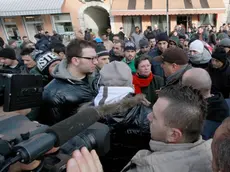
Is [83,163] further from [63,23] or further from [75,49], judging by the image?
[63,23]

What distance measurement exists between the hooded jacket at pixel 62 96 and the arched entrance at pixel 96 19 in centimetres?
1285

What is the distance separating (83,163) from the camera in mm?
621

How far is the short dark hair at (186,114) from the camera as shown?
100cm

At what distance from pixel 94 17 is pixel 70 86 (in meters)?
14.2

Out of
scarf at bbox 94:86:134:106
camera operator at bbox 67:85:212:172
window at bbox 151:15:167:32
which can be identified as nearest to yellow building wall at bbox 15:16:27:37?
window at bbox 151:15:167:32

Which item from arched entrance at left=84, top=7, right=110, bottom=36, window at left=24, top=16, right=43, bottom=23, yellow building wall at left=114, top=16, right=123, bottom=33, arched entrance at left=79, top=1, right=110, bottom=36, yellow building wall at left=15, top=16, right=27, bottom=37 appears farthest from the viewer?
yellow building wall at left=15, top=16, right=27, bottom=37

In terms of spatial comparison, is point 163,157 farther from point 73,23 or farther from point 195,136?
point 73,23

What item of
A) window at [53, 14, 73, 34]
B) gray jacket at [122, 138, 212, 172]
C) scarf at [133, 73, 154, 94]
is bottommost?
scarf at [133, 73, 154, 94]

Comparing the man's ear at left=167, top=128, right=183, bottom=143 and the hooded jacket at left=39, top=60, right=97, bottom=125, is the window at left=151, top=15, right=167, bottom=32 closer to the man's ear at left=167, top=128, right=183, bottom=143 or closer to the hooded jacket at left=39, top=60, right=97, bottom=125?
the hooded jacket at left=39, top=60, right=97, bottom=125

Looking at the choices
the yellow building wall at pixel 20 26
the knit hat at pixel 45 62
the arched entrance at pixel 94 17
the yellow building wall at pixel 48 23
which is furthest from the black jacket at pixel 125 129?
the yellow building wall at pixel 20 26

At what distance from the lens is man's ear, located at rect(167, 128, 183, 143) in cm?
100

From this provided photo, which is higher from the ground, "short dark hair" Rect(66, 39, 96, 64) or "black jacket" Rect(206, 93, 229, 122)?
"short dark hair" Rect(66, 39, 96, 64)

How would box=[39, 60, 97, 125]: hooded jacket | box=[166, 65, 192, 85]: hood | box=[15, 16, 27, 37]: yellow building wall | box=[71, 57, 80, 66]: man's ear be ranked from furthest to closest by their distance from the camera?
box=[15, 16, 27, 37]: yellow building wall
box=[166, 65, 192, 85]: hood
box=[71, 57, 80, 66]: man's ear
box=[39, 60, 97, 125]: hooded jacket

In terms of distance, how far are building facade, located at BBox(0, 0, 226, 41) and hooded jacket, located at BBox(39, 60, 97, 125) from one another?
35.9ft
